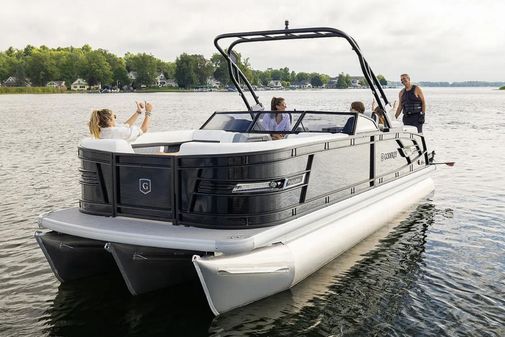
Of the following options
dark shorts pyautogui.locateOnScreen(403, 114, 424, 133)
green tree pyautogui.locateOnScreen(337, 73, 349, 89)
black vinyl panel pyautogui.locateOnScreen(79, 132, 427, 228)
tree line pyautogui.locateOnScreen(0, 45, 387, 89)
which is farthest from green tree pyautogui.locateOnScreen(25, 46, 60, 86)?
black vinyl panel pyautogui.locateOnScreen(79, 132, 427, 228)

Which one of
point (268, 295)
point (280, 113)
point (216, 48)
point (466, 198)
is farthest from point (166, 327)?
point (466, 198)

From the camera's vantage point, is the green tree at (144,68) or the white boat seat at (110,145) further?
the green tree at (144,68)

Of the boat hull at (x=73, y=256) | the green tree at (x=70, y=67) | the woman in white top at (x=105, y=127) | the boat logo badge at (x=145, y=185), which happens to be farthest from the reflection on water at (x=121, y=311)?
the green tree at (x=70, y=67)

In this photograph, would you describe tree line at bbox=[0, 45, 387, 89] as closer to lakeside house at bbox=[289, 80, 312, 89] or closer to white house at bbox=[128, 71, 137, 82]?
white house at bbox=[128, 71, 137, 82]

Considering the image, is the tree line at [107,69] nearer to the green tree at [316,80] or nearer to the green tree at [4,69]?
the green tree at [4,69]

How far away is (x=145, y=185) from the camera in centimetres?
528

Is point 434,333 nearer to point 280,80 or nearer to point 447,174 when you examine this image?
point 447,174

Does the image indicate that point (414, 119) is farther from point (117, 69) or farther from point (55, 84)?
point (117, 69)

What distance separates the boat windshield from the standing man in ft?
13.4

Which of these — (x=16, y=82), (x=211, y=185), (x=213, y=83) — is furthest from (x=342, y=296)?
(x=213, y=83)

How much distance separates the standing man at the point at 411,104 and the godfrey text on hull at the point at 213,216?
180 inches

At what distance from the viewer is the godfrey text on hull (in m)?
4.86

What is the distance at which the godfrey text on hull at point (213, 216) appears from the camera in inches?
191

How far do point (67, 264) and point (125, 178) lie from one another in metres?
1.17
